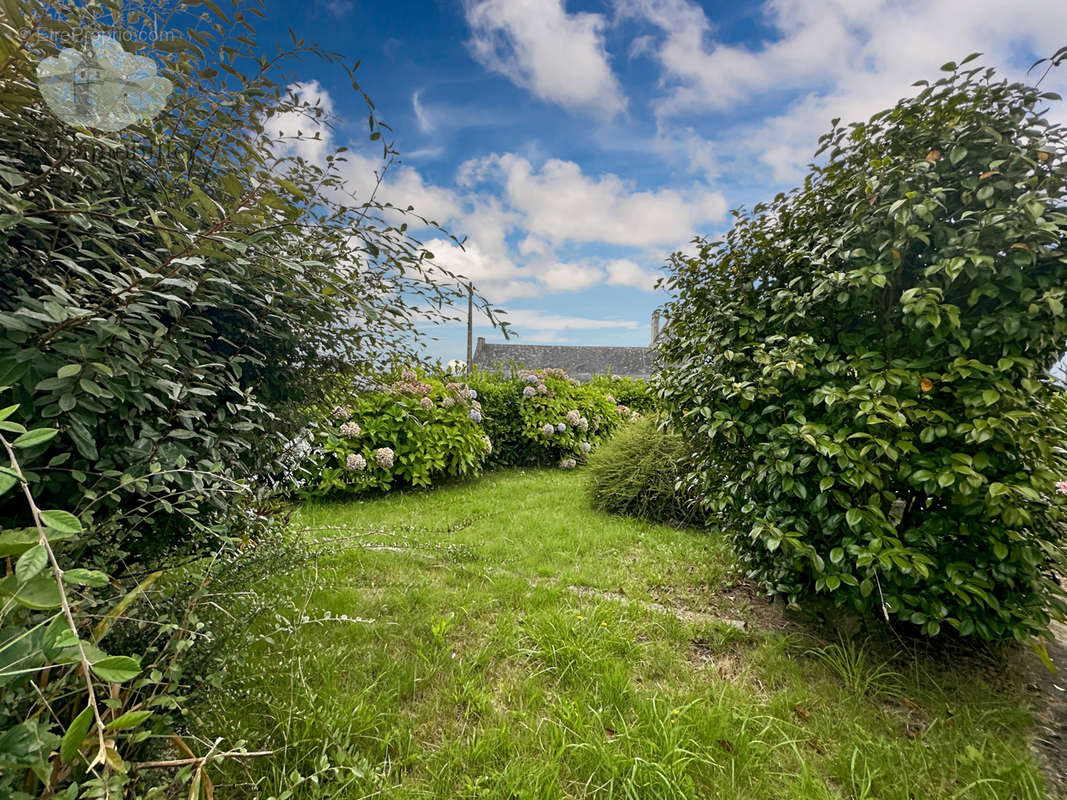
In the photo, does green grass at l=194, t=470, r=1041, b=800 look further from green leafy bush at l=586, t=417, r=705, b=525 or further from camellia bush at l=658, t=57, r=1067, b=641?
green leafy bush at l=586, t=417, r=705, b=525

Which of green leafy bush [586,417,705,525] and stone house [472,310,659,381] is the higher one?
stone house [472,310,659,381]

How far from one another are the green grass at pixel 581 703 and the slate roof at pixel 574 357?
785 inches

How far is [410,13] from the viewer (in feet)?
8.89

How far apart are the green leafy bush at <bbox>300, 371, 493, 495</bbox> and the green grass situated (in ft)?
6.99

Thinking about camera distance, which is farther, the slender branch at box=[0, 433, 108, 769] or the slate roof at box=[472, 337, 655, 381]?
the slate roof at box=[472, 337, 655, 381]

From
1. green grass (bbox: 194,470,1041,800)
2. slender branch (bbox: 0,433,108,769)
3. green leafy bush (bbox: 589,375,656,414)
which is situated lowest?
green grass (bbox: 194,470,1041,800)

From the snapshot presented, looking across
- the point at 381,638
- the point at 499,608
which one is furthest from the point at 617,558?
the point at 381,638

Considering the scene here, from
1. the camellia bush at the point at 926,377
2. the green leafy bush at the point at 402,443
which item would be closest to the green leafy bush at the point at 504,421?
the green leafy bush at the point at 402,443

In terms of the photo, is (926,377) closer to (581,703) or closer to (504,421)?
(581,703)

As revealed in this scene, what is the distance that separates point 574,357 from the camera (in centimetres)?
2420

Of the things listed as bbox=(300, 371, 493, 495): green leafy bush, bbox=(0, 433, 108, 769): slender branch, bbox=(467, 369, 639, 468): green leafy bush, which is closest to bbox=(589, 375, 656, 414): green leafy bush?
bbox=(467, 369, 639, 468): green leafy bush

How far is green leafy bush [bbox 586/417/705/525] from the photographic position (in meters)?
4.27

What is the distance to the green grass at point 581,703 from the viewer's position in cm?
140

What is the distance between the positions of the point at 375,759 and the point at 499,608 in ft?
3.51
